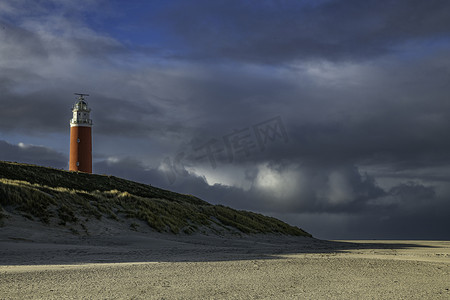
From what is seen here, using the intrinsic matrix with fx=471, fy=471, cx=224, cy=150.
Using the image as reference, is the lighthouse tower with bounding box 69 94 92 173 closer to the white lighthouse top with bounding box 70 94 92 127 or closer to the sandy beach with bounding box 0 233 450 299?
the white lighthouse top with bounding box 70 94 92 127

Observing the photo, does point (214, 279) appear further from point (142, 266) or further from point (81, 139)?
point (81, 139)

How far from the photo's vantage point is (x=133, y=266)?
1287 cm

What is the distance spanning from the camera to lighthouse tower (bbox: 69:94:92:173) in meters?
55.8

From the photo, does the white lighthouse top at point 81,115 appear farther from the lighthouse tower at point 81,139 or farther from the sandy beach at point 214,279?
the sandy beach at point 214,279

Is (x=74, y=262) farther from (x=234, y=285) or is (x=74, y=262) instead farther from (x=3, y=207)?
(x=3, y=207)

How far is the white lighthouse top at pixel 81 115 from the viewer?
5784 centimetres

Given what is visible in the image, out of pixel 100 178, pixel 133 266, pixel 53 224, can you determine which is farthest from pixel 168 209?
pixel 133 266

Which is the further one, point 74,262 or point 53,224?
point 53,224

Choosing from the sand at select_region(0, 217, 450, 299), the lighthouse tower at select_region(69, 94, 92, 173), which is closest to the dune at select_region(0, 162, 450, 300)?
the sand at select_region(0, 217, 450, 299)

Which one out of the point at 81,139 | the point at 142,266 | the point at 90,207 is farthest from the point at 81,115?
the point at 142,266

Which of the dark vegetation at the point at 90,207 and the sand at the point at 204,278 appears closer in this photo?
the sand at the point at 204,278

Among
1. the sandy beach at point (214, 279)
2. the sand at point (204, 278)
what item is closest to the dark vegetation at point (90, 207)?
the sand at point (204, 278)

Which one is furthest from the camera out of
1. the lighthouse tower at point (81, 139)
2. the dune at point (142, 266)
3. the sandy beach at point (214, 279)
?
the lighthouse tower at point (81, 139)

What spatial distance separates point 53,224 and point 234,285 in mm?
16039
